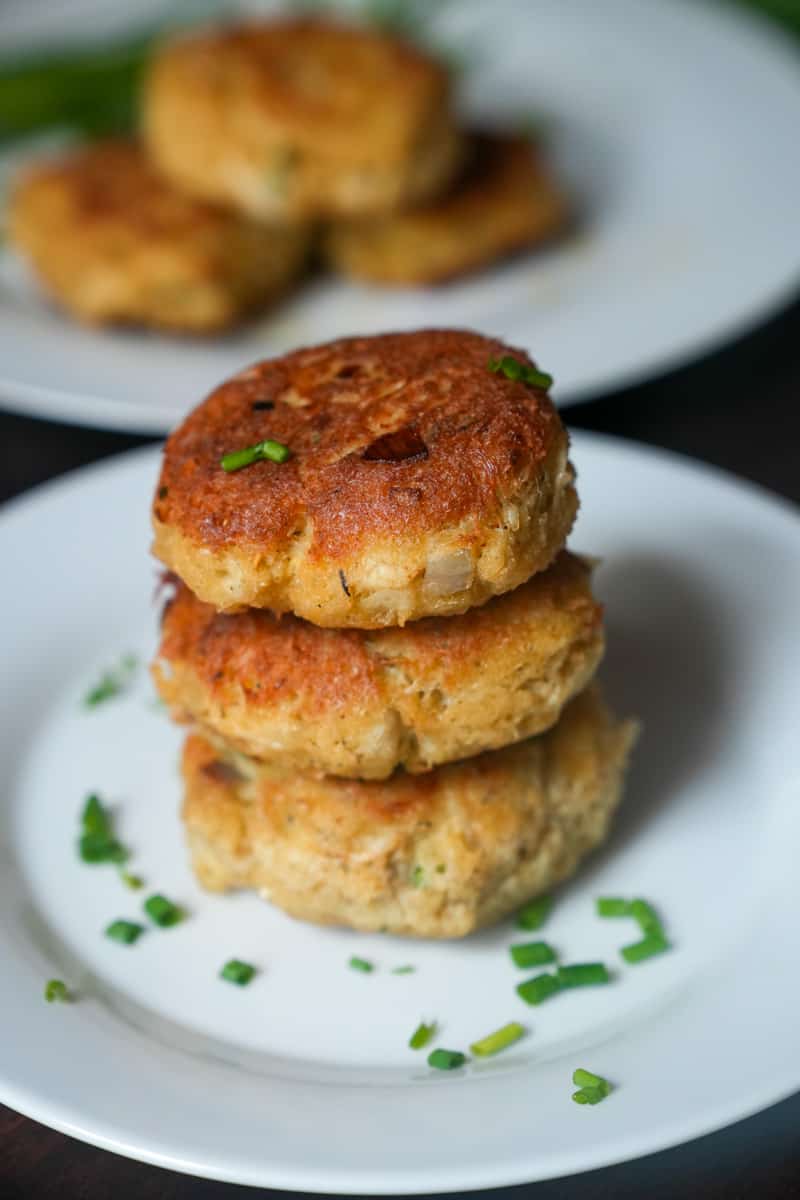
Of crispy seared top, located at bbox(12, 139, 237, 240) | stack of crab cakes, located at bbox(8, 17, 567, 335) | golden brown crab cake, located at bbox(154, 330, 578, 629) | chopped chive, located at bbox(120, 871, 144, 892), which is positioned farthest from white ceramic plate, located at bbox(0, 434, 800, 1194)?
crispy seared top, located at bbox(12, 139, 237, 240)

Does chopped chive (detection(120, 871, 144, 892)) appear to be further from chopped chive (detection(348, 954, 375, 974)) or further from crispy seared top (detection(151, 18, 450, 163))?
crispy seared top (detection(151, 18, 450, 163))

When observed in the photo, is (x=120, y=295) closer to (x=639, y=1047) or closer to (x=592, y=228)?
(x=592, y=228)

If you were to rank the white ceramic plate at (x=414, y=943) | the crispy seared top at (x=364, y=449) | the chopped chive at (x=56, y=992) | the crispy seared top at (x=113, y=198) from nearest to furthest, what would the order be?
the white ceramic plate at (x=414, y=943) → the crispy seared top at (x=364, y=449) → the chopped chive at (x=56, y=992) → the crispy seared top at (x=113, y=198)

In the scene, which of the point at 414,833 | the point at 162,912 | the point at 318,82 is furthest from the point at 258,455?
the point at 318,82

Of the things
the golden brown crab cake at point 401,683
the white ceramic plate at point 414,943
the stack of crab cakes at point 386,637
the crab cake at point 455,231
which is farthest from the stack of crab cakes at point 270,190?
the golden brown crab cake at point 401,683

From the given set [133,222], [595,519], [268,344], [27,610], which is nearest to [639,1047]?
[595,519]

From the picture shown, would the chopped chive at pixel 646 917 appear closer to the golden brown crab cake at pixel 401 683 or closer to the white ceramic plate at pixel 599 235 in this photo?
the golden brown crab cake at pixel 401 683

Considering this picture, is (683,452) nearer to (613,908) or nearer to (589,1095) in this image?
(613,908)
